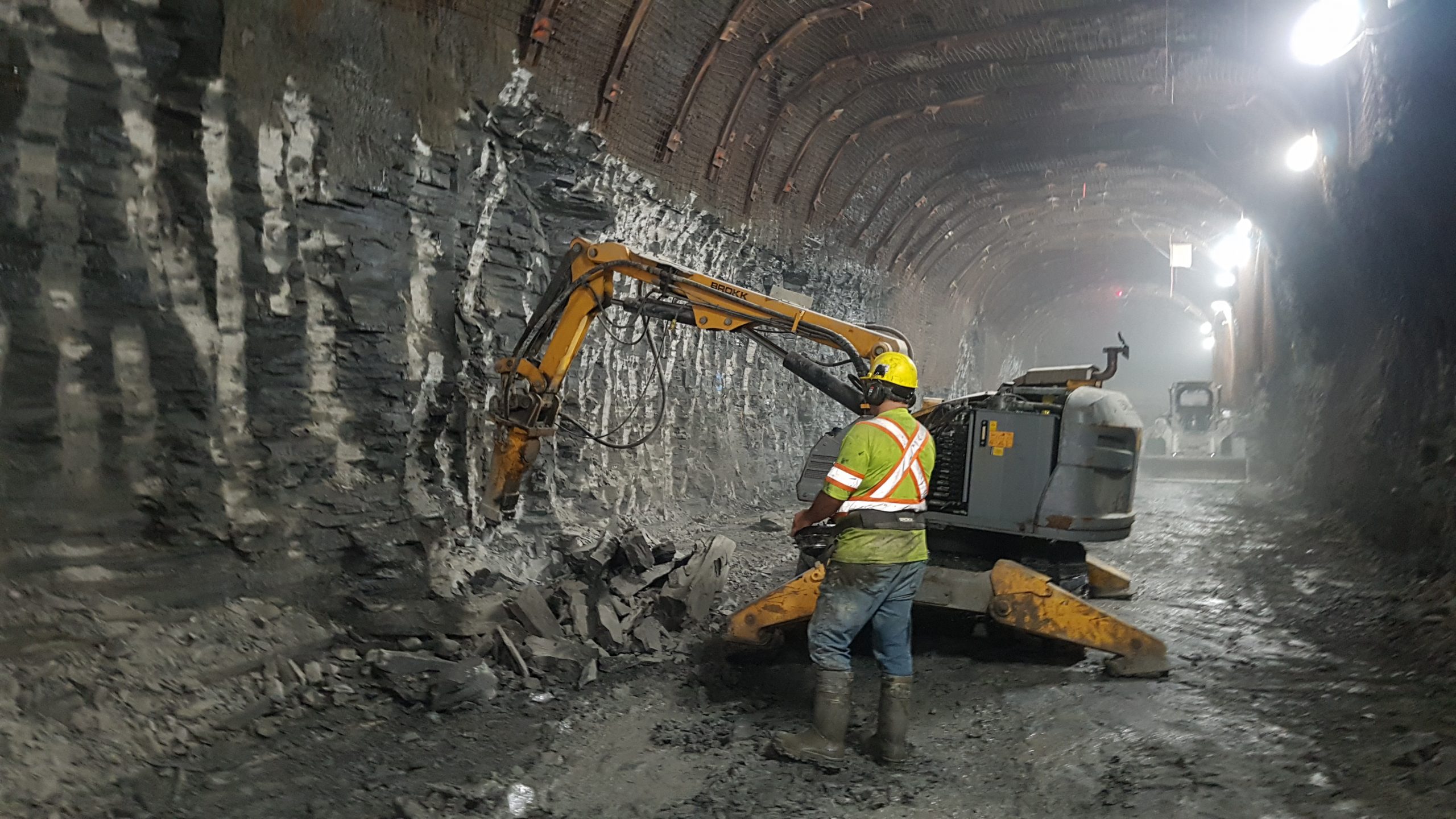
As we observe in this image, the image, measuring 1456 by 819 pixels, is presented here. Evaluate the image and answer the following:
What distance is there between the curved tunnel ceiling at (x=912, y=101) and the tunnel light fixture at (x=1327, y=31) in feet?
0.88

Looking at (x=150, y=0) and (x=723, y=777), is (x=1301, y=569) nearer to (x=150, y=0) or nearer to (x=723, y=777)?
(x=723, y=777)

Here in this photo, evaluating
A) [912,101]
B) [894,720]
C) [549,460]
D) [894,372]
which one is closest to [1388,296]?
[912,101]

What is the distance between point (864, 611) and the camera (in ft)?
12.1

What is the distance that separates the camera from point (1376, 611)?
575cm

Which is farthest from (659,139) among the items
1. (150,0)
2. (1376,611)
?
(1376,611)

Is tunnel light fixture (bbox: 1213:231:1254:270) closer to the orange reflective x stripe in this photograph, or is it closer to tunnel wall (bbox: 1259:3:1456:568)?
tunnel wall (bbox: 1259:3:1456:568)

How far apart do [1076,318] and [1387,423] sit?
28.7 m

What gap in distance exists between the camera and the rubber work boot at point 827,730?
3633 millimetres

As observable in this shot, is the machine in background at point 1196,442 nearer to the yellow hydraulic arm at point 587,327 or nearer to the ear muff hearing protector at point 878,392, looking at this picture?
the yellow hydraulic arm at point 587,327

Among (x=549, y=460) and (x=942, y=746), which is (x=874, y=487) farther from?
(x=549, y=460)

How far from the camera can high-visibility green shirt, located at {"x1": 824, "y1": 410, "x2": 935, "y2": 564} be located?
12.0 feet

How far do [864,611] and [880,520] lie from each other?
1.40 feet

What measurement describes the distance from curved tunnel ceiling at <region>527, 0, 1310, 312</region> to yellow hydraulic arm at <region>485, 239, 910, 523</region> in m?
2.34

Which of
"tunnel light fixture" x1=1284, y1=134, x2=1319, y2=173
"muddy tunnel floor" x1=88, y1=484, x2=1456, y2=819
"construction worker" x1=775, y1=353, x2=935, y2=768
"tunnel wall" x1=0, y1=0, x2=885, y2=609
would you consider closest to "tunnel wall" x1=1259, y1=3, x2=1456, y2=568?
"tunnel light fixture" x1=1284, y1=134, x2=1319, y2=173
